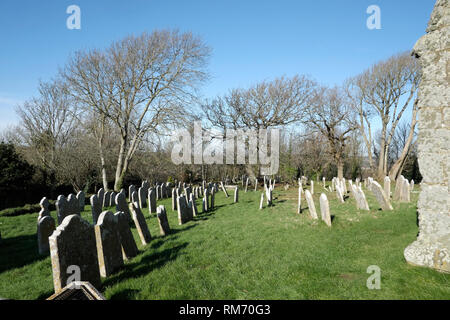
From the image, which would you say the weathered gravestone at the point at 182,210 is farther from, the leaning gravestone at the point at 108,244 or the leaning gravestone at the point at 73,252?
the leaning gravestone at the point at 73,252

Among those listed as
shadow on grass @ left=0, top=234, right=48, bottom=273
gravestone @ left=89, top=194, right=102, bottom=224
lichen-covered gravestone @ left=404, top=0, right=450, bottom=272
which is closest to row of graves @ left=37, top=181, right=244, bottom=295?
shadow on grass @ left=0, top=234, right=48, bottom=273

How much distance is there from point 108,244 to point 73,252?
2.74 feet

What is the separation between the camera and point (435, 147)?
3.65m

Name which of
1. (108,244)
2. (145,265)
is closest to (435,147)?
(145,265)

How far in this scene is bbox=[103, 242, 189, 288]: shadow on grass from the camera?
394 cm

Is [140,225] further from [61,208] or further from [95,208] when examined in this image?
[61,208]

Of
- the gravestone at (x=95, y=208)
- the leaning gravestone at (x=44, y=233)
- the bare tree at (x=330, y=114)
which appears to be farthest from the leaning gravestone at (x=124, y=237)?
the bare tree at (x=330, y=114)

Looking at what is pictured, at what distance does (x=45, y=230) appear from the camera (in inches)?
227

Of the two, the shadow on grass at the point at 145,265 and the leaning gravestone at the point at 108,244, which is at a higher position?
the leaning gravestone at the point at 108,244

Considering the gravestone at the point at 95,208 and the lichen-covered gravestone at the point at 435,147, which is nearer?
the lichen-covered gravestone at the point at 435,147

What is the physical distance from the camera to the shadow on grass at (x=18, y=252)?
4889 mm

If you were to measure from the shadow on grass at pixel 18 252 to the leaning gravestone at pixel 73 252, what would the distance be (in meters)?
2.34

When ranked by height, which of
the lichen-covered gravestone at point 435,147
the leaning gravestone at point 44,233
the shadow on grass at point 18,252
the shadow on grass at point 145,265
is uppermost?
the lichen-covered gravestone at point 435,147

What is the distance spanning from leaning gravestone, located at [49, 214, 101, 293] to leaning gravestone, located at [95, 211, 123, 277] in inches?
12.5
